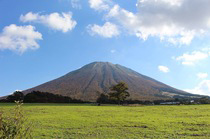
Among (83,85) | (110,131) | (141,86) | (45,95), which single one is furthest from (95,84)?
(110,131)

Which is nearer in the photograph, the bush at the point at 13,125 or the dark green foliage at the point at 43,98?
the bush at the point at 13,125

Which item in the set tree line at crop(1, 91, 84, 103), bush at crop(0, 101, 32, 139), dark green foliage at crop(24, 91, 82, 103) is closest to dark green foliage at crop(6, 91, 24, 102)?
tree line at crop(1, 91, 84, 103)

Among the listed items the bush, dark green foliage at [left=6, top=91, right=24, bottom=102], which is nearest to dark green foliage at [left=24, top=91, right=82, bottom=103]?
dark green foliage at [left=6, top=91, right=24, bottom=102]

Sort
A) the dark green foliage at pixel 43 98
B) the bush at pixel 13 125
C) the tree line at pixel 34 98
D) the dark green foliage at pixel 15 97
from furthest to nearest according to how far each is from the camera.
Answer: the dark green foliage at pixel 43 98, the tree line at pixel 34 98, the dark green foliage at pixel 15 97, the bush at pixel 13 125

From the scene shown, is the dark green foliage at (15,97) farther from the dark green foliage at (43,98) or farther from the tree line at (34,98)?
the dark green foliage at (43,98)

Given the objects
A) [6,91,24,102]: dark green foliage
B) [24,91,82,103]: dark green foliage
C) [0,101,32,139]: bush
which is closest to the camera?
[0,101,32,139]: bush

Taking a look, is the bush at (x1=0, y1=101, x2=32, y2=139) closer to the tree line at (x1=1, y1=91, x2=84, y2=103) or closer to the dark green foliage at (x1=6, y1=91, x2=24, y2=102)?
the tree line at (x1=1, y1=91, x2=84, y2=103)

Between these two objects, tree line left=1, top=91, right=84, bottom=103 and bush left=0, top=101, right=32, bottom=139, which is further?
tree line left=1, top=91, right=84, bottom=103

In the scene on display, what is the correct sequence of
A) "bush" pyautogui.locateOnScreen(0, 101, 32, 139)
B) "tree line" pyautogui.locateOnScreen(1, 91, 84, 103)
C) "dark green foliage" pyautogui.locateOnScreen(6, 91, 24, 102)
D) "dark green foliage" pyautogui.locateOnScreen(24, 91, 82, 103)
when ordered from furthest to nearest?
"dark green foliage" pyautogui.locateOnScreen(24, 91, 82, 103) < "tree line" pyautogui.locateOnScreen(1, 91, 84, 103) < "dark green foliage" pyautogui.locateOnScreen(6, 91, 24, 102) < "bush" pyautogui.locateOnScreen(0, 101, 32, 139)

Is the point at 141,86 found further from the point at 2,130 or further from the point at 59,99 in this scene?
the point at 2,130

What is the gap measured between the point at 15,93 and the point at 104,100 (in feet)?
108

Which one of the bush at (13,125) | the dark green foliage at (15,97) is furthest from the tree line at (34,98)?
the bush at (13,125)

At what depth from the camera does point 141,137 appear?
1318cm

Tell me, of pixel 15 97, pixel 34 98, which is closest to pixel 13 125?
pixel 34 98
